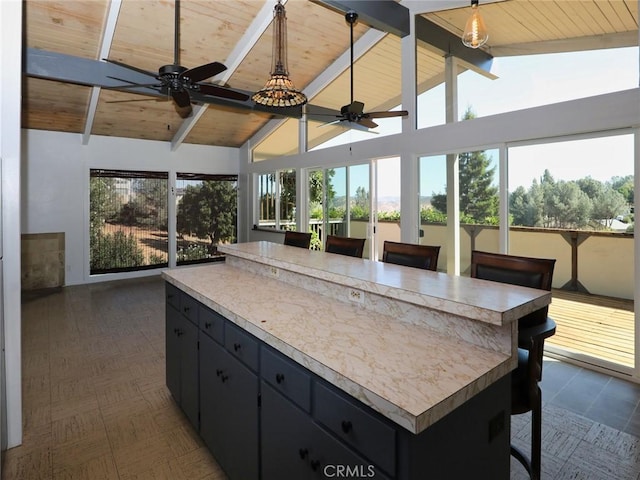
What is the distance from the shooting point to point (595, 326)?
3.64 meters

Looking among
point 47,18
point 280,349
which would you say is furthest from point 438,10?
point 280,349

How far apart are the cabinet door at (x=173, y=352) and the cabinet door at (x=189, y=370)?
64mm

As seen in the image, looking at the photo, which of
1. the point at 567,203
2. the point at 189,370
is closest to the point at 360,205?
the point at 567,203

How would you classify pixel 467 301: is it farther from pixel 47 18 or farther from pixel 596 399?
pixel 47 18

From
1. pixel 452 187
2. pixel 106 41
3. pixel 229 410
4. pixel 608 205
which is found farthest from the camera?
pixel 452 187

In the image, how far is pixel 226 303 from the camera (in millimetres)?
1884

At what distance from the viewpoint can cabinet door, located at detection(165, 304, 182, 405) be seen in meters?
2.46

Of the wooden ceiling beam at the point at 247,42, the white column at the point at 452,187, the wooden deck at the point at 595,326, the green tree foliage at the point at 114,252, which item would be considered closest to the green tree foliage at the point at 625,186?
the wooden deck at the point at 595,326

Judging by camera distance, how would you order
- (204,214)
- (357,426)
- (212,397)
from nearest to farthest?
(357,426), (212,397), (204,214)

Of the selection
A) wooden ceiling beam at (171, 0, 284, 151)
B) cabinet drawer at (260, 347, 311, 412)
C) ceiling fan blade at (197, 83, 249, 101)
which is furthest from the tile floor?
wooden ceiling beam at (171, 0, 284, 151)

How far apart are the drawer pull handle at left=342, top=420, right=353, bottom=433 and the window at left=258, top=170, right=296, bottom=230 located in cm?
610

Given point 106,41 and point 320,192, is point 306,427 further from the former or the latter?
point 320,192

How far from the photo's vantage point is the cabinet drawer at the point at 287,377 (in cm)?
128

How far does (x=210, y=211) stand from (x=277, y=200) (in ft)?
5.48
